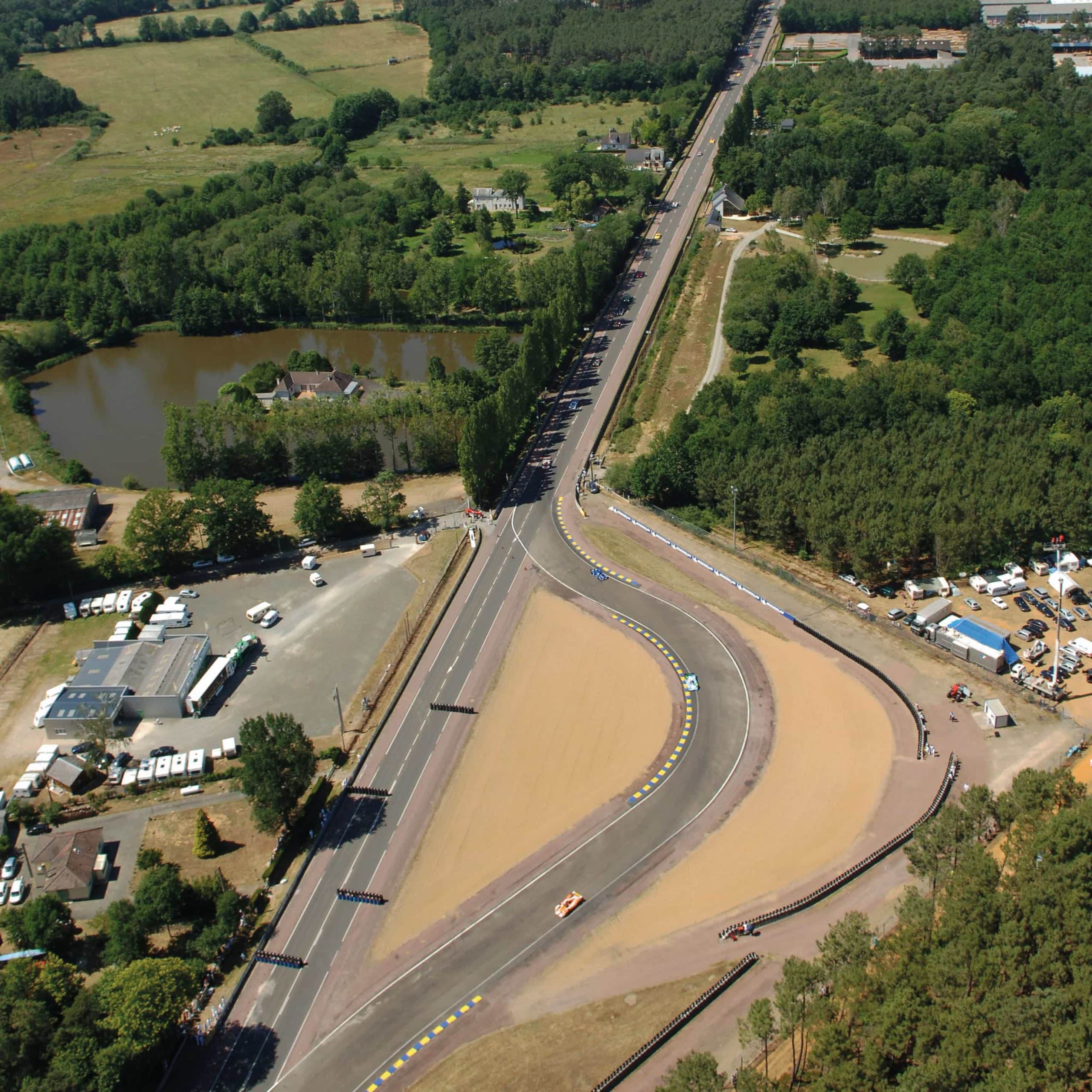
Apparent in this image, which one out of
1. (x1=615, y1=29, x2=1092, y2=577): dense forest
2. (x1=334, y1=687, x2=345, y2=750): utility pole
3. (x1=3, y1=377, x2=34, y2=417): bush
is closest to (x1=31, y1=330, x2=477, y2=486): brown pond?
(x1=3, y1=377, x2=34, y2=417): bush

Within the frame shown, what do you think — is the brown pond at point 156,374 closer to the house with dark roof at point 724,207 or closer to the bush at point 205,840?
the house with dark roof at point 724,207

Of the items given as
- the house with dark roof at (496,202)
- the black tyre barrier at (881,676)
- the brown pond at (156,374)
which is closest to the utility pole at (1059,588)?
the black tyre barrier at (881,676)

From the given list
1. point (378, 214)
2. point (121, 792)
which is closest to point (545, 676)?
point (121, 792)

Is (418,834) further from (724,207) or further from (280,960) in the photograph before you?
(724,207)

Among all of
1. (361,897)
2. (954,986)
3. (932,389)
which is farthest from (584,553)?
(954,986)

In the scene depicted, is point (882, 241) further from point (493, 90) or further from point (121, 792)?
point (121, 792)

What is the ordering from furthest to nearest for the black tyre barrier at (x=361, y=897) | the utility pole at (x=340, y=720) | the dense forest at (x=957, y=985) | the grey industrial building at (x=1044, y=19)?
the grey industrial building at (x=1044, y=19) → the utility pole at (x=340, y=720) → the black tyre barrier at (x=361, y=897) → the dense forest at (x=957, y=985)

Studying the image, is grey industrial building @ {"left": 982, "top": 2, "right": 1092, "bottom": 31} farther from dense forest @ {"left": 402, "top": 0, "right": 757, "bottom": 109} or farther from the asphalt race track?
the asphalt race track
